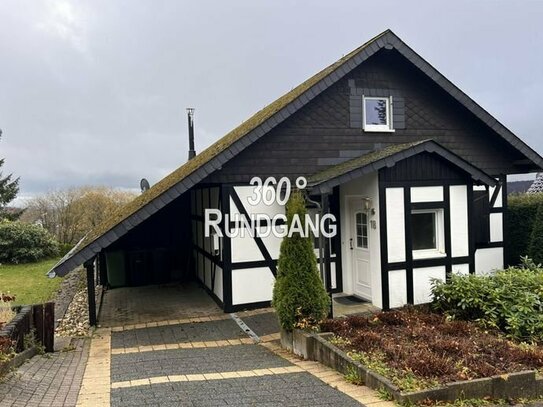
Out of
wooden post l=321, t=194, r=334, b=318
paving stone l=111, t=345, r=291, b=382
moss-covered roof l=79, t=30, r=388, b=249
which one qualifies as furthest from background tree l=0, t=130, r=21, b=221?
paving stone l=111, t=345, r=291, b=382

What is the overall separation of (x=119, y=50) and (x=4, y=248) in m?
11.5

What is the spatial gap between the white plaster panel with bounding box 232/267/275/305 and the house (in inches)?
0.9

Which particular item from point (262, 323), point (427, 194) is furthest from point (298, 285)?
point (427, 194)

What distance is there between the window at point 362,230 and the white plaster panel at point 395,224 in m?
0.74


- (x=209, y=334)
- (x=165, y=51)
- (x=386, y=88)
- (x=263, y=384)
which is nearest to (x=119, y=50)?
(x=165, y=51)

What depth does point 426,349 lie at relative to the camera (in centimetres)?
577

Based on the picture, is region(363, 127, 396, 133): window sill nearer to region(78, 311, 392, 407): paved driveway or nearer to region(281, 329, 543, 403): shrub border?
region(78, 311, 392, 407): paved driveway

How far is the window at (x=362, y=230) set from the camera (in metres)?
9.77

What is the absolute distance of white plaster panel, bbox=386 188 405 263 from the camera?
9.04m

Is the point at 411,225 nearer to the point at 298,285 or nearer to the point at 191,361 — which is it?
the point at 298,285

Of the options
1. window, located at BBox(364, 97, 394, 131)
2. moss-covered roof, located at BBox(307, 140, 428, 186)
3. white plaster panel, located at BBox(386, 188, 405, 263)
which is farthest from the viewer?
window, located at BBox(364, 97, 394, 131)

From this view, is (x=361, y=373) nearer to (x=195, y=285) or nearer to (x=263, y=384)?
(x=263, y=384)

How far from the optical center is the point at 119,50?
49.6 feet

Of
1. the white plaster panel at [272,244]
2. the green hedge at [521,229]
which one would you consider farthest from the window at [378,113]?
the green hedge at [521,229]
